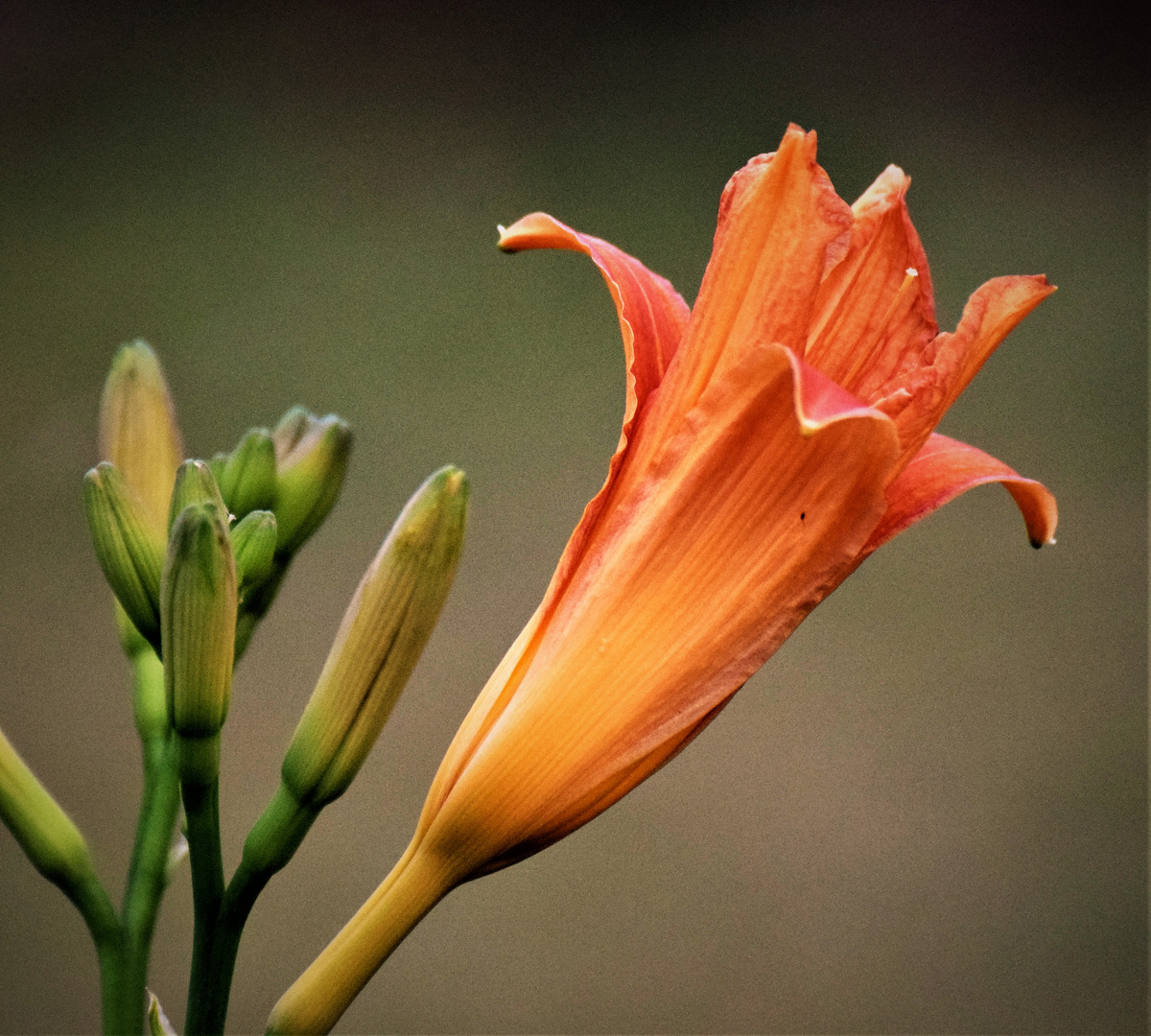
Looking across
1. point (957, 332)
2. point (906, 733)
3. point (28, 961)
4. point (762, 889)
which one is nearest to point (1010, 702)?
point (906, 733)

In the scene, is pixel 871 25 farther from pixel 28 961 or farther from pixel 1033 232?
pixel 28 961

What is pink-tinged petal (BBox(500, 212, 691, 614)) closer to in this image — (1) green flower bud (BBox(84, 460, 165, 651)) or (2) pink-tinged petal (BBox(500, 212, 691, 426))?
(2) pink-tinged petal (BBox(500, 212, 691, 426))

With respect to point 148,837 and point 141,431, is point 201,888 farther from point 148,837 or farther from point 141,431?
point 141,431

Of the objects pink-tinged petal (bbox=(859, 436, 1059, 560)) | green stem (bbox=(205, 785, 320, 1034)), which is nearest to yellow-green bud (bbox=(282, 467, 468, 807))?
green stem (bbox=(205, 785, 320, 1034))

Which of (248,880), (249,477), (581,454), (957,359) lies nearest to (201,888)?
(248,880)

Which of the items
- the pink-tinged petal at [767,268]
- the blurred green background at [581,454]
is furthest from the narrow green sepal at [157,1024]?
the blurred green background at [581,454]

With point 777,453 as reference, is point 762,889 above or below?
below
